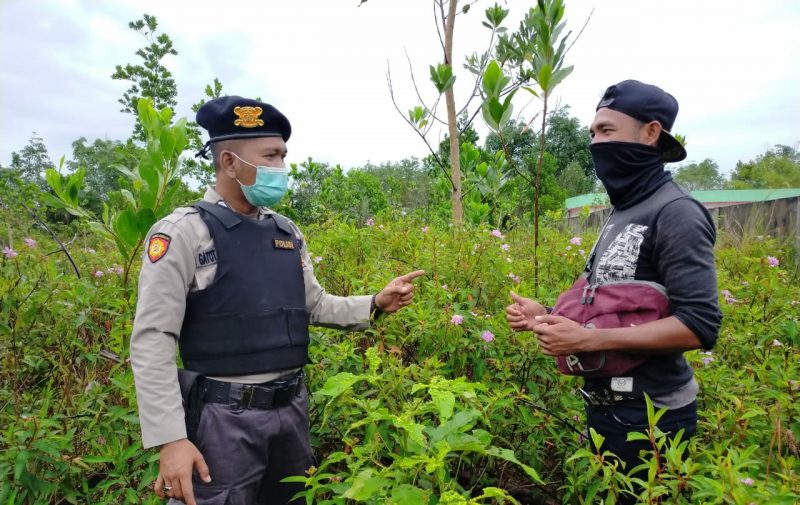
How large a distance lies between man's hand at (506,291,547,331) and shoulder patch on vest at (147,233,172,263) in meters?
1.21

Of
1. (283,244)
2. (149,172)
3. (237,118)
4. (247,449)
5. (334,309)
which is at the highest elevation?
(237,118)

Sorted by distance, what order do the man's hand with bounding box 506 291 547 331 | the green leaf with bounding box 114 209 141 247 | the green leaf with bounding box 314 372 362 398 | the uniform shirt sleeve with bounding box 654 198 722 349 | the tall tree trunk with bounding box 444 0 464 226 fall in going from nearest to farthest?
the green leaf with bounding box 314 372 362 398
the uniform shirt sleeve with bounding box 654 198 722 349
the man's hand with bounding box 506 291 547 331
the green leaf with bounding box 114 209 141 247
the tall tree trunk with bounding box 444 0 464 226

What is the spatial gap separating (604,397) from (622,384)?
10cm

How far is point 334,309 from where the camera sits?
6.59 ft

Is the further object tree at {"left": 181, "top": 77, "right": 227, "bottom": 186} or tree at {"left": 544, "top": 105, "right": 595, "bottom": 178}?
tree at {"left": 544, "top": 105, "right": 595, "bottom": 178}

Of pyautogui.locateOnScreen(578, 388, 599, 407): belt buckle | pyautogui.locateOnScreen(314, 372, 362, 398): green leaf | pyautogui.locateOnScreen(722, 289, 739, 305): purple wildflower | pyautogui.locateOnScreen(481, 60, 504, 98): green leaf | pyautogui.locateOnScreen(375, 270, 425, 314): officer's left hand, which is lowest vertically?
pyautogui.locateOnScreen(578, 388, 599, 407): belt buckle

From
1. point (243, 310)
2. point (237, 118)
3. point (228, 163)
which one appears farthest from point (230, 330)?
point (237, 118)

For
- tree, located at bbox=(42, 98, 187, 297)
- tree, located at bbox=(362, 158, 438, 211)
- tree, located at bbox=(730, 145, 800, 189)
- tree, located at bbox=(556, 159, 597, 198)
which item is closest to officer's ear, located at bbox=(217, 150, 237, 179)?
tree, located at bbox=(42, 98, 187, 297)

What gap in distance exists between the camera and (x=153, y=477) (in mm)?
1608

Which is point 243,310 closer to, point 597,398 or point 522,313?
point 522,313

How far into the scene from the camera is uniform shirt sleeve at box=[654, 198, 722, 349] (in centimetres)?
142

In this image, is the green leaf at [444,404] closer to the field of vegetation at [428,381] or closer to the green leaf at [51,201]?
the field of vegetation at [428,381]

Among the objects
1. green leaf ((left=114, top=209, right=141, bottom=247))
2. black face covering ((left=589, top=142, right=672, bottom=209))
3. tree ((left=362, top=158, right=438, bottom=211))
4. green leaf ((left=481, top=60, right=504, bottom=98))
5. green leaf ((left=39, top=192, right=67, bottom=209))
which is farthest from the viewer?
tree ((left=362, top=158, right=438, bottom=211))

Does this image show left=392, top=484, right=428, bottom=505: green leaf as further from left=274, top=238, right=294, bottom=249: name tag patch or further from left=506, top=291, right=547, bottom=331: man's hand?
left=274, top=238, right=294, bottom=249: name tag patch
